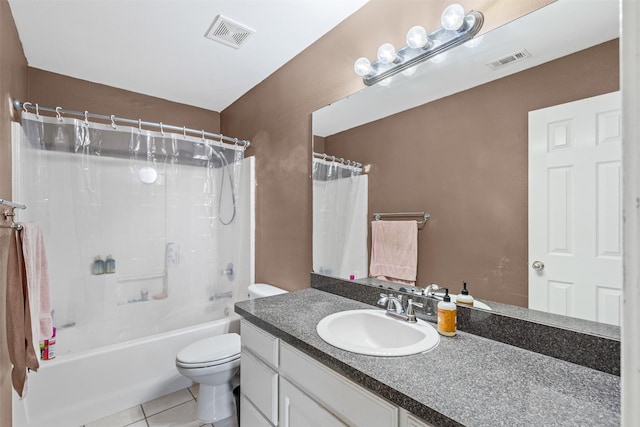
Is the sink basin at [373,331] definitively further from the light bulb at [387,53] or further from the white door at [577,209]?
the light bulb at [387,53]

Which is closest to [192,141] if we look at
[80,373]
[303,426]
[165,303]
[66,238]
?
[66,238]

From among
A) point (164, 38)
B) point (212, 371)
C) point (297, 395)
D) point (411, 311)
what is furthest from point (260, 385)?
point (164, 38)

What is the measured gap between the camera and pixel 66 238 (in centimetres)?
221

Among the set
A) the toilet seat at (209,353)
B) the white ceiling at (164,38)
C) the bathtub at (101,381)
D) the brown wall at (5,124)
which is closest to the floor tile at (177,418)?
the bathtub at (101,381)

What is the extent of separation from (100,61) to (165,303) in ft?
6.32

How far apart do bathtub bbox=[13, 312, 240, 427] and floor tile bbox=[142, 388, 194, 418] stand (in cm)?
3

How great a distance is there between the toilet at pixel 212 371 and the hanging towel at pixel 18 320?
2.29 feet

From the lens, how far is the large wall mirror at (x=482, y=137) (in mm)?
974

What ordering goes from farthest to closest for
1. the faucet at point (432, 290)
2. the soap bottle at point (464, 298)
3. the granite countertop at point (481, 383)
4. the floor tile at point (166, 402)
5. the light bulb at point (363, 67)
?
the floor tile at point (166, 402) → the light bulb at point (363, 67) → the faucet at point (432, 290) → the soap bottle at point (464, 298) → the granite countertop at point (481, 383)

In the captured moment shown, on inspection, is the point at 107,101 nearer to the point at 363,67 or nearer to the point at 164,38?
the point at 164,38

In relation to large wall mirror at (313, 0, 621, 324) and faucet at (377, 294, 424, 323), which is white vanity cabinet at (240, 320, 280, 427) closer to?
faucet at (377, 294, 424, 323)

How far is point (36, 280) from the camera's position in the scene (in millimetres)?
1599

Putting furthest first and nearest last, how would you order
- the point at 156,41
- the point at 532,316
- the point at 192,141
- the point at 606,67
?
the point at 192,141, the point at 156,41, the point at 532,316, the point at 606,67

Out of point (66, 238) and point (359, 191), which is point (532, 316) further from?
point (66, 238)
